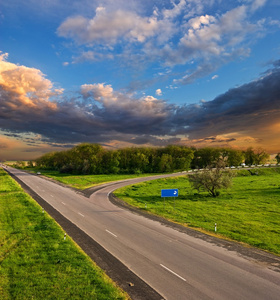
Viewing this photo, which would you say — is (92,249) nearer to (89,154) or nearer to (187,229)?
(187,229)

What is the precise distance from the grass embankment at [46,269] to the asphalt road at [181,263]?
8.61 feet

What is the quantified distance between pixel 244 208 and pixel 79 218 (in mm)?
25905

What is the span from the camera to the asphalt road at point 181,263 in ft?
37.8

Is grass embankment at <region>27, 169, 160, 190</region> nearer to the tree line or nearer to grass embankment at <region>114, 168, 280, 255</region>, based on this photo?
the tree line

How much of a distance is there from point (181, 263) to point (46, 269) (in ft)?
29.1

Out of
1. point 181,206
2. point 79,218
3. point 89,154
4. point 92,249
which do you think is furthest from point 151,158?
point 92,249

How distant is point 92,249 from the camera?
17062 mm

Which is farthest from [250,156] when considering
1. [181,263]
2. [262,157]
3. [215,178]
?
[181,263]

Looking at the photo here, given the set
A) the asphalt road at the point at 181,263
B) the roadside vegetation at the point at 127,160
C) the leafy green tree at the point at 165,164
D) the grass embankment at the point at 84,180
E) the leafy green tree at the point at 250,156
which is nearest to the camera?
the asphalt road at the point at 181,263

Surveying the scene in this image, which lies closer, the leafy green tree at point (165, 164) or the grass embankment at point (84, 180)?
the grass embankment at point (84, 180)

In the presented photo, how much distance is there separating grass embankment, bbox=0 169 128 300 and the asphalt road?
2624 millimetres

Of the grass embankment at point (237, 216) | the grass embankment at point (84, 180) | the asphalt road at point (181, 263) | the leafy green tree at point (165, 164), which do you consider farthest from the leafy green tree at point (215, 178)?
the leafy green tree at point (165, 164)

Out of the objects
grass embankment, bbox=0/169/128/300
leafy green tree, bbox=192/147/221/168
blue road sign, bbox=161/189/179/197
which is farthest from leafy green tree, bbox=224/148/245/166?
grass embankment, bbox=0/169/128/300

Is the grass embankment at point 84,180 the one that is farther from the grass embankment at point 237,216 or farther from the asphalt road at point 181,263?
the asphalt road at point 181,263
